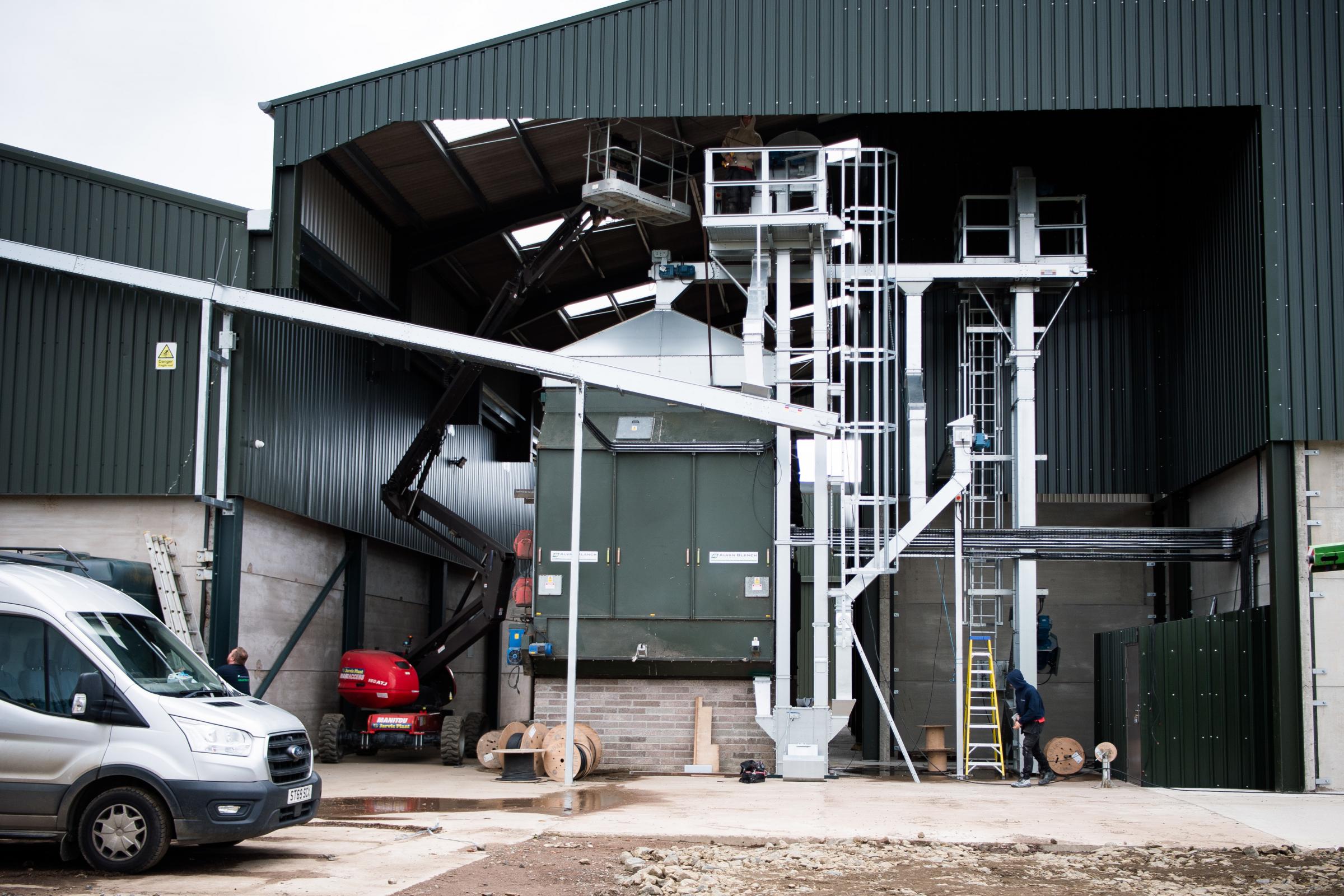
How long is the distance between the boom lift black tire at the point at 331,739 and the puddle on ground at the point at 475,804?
6055 mm

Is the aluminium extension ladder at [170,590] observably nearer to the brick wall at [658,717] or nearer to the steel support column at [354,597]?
the brick wall at [658,717]

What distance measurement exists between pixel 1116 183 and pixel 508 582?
12.5 metres

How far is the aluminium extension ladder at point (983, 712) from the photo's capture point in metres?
18.4

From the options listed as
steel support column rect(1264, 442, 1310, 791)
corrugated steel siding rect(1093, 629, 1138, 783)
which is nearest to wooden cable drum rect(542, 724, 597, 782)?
corrugated steel siding rect(1093, 629, 1138, 783)

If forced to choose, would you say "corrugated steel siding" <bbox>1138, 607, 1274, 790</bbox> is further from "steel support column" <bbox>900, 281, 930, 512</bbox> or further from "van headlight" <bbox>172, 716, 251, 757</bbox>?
"van headlight" <bbox>172, 716, 251, 757</bbox>

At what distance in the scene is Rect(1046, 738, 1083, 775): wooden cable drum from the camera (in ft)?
61.2

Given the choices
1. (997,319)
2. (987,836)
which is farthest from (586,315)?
(987,836)

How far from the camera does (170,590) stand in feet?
58.0

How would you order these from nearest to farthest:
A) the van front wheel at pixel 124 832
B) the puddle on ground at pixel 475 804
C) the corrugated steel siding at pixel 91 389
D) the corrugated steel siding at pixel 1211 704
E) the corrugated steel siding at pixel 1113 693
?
the van front wheel at pixel 124 832, the puddle on ground at pixel 475 804, the corrugated steel siding at pixel 1211 704, the corrugated steel siding at pixel 91 389, the corrugated steel siding at pixel 1113 693

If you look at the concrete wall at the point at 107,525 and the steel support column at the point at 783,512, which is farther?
the concrete wall at the point at 107,525

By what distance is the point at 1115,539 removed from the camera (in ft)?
63.8

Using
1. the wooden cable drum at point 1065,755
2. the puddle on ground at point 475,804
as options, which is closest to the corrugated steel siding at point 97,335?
the puddle on ground at point 475,804

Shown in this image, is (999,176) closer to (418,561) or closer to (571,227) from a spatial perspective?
(571,227)

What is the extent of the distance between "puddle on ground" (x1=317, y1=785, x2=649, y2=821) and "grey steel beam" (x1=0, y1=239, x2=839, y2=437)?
5.14 m
